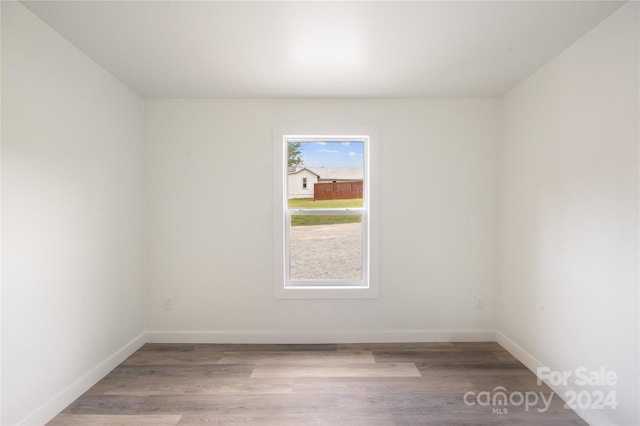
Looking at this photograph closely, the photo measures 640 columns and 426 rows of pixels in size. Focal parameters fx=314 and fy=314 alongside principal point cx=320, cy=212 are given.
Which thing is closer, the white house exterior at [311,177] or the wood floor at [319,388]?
the wood floor at [319,388]

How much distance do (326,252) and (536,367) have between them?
2.02m

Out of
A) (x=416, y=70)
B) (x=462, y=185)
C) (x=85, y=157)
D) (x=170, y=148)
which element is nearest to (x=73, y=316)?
(x=85, y=157)

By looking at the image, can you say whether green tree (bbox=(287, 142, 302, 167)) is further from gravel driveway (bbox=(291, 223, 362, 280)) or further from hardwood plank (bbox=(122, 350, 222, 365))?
hardwood plank (bbox=(122, 350, 222, 365))

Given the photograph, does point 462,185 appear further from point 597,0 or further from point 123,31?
point 123,31

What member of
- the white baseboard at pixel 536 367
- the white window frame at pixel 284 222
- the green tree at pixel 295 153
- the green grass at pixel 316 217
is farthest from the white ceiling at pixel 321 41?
the white baseboard at pixel 536 367

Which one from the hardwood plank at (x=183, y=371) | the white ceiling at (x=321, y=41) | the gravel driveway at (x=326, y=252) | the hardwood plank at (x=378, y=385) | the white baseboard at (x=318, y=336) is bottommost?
the hardwood plank at (x=183, y=371)

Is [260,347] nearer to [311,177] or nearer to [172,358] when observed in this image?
[172,358]

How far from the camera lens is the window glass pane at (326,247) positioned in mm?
3293

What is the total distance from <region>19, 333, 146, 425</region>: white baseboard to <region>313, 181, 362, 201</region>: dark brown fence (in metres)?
2.24

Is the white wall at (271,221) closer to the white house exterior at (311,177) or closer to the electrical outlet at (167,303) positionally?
the electrical outlet at (167,303)

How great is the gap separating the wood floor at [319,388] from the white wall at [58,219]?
1.03 ft

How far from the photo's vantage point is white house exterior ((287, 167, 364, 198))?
329 centimetres

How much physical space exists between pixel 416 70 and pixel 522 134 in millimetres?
1133

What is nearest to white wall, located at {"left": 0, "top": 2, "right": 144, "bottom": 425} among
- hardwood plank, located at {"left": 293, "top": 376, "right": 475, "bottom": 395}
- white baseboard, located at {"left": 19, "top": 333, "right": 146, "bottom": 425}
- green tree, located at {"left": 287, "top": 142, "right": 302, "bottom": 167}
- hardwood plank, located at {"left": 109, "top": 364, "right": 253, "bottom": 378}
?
white baseboard, located at {"left": 19, "top": 333, "right": 146, "bottom": 425}
